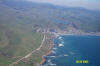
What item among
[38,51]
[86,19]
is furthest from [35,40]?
[86,19]

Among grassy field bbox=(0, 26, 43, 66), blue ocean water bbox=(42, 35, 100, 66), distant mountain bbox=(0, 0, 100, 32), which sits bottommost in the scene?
blue ocean water bbox=(42, 35, 100, 66)

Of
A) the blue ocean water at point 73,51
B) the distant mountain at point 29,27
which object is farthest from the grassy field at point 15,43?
the blue ocean water at point 73,51

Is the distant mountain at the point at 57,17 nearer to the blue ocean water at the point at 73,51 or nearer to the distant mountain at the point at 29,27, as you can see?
the distant mountain at the point at 29,27

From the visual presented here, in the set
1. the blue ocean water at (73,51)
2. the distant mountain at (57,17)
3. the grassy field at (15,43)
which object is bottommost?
the blue ocean water at (73,51)

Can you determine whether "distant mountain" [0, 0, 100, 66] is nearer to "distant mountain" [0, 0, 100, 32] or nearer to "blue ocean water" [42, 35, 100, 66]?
"distant mountain" [0, 0, 100, 32]

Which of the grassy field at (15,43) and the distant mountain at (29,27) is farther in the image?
the distant mountain at (29,27)

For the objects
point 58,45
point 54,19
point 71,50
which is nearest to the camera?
point 71,50

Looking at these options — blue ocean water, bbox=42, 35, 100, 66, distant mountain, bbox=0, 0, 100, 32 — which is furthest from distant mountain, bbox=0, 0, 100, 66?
blue ocean water, bbox=42, 35, 100, 66

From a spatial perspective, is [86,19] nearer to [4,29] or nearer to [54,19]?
[54,19]
